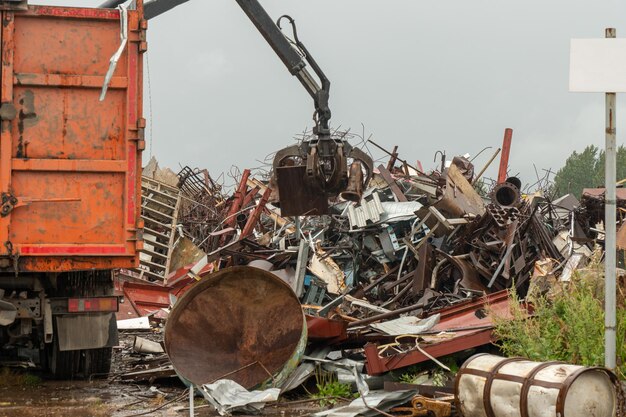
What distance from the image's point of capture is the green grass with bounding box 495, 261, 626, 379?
27.4 feet

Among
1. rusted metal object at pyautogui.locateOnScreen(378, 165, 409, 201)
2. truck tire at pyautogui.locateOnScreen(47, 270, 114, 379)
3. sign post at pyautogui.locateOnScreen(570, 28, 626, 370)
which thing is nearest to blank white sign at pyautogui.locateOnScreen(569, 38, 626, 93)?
sign post at pyautogui.locateOnScreen(570, 28, 626, 370)

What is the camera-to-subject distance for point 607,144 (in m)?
7.76

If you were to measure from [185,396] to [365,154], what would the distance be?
318 centimetres

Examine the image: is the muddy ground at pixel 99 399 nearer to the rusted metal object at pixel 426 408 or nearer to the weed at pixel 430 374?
the weed at pixel 430 374

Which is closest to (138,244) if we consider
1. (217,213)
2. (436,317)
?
(436,317)

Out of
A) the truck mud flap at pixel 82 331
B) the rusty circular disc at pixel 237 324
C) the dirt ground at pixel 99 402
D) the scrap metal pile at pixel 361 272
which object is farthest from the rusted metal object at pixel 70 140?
the dirt ground at pixel 99 402

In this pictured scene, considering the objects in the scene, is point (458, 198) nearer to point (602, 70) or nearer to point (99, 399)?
point (99, 399)

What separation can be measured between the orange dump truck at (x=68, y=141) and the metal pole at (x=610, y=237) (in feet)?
13.9

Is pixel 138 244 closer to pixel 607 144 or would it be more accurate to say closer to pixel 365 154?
pixel 365 154

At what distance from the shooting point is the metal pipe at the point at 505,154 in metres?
19.0

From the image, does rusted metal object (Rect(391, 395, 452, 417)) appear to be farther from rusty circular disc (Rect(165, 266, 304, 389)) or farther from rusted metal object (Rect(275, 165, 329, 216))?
rusted metal object (Rect(275, 165, 329, 216))

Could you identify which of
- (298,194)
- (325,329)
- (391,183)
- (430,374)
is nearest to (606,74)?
(430,374)

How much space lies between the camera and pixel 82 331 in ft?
34.3

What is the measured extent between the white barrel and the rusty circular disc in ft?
8.25
